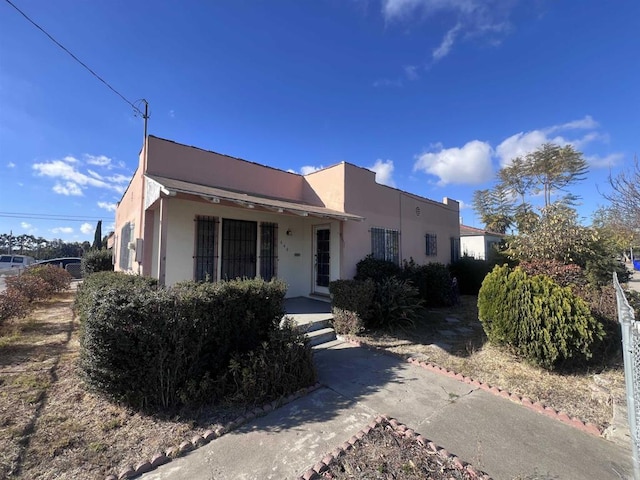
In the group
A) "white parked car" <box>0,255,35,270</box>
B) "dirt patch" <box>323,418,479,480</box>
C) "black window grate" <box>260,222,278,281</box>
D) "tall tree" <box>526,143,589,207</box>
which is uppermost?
"tall tree" <box>526,143,589,207</box>

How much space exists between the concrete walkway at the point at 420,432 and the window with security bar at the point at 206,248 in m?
4.87

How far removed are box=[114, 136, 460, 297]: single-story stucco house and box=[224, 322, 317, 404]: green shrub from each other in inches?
113

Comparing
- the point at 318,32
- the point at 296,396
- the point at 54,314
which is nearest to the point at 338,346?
the point at 296,396

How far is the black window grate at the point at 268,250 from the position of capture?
29.0 feet

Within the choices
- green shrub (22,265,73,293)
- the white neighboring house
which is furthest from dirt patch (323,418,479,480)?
the white neighboring house

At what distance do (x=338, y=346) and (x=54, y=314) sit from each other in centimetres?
958

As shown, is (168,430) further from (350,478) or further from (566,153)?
(566,153)

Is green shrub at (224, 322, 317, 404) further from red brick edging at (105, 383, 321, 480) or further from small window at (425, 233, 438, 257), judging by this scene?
small window at (425, 233, 438, 257)

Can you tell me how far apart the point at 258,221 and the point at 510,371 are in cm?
721

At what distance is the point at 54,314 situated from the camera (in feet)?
29.6

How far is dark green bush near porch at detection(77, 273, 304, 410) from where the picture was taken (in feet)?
10.6

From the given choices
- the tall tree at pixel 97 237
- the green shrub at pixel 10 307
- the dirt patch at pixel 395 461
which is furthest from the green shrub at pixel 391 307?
the tall tree at pixel 97 237

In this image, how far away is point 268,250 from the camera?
354 inches

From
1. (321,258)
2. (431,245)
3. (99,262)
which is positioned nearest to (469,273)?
(431,245)
